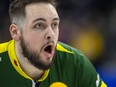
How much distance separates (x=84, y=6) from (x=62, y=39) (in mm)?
1054

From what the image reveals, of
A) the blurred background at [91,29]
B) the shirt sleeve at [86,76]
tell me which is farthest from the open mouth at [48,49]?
the blurred background at [91,29]

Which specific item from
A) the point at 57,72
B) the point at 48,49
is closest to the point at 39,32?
the point at 48,49

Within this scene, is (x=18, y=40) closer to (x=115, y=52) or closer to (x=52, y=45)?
(x=52, y=45)

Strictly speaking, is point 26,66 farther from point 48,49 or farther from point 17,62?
point 48,49

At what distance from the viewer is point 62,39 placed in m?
8.22

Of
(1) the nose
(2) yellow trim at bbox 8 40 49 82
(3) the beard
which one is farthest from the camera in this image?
(2) yellow trim at bbox 8 40 49 82

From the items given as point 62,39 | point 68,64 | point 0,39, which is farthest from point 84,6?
point 68,64

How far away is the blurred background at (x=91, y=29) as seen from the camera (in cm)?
779

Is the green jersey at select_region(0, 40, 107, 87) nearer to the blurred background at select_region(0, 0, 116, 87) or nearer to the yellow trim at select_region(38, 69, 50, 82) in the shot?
the yellow trim at select_region(38, 69, 50, 82)

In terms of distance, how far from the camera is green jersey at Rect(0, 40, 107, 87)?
388 centimetres

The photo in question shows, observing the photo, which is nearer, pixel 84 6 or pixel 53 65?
pixel 53 65

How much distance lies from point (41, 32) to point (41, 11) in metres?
0.16

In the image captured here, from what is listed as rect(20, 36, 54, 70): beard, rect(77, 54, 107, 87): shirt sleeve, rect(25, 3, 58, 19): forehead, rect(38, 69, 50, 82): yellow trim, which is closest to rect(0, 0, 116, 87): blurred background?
rect(77, 54, 107, 87): shirt sleeve

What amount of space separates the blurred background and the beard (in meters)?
3.03
